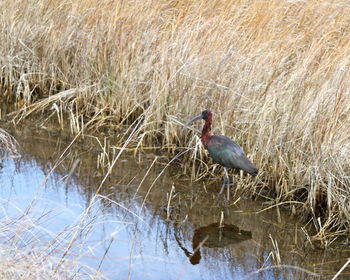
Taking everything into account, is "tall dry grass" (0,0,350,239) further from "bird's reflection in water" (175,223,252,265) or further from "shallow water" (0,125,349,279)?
"bird's reflection in water" (175,223,252,265)

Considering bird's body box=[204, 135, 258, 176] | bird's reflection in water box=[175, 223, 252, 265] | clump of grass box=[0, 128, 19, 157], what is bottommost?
bird's reflection in water box=[175, 223, 252, 265]

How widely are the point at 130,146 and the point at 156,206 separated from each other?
131cm

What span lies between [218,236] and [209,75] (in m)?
1.74

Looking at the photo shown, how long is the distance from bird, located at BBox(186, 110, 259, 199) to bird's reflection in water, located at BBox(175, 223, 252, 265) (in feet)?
1.56

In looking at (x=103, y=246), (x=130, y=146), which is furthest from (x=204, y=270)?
(x=130, y=146)

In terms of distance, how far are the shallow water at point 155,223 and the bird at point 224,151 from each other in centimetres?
38

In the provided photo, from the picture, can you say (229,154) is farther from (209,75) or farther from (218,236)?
(209,75)

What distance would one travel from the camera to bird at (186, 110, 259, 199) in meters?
5.82

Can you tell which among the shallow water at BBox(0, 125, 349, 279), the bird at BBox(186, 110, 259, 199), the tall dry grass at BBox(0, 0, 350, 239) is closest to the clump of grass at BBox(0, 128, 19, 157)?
the shallow water at BBox(0, 125, 349, 279)

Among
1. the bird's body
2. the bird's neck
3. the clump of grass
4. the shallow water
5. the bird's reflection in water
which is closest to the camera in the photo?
the shallow water

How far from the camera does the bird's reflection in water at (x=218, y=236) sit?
5.39m

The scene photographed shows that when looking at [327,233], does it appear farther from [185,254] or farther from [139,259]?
[139,259]

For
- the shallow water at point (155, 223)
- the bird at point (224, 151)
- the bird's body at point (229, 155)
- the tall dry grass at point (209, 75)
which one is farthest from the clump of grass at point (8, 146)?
the bird's body at point (229, 155)

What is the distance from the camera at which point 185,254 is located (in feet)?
16.9
